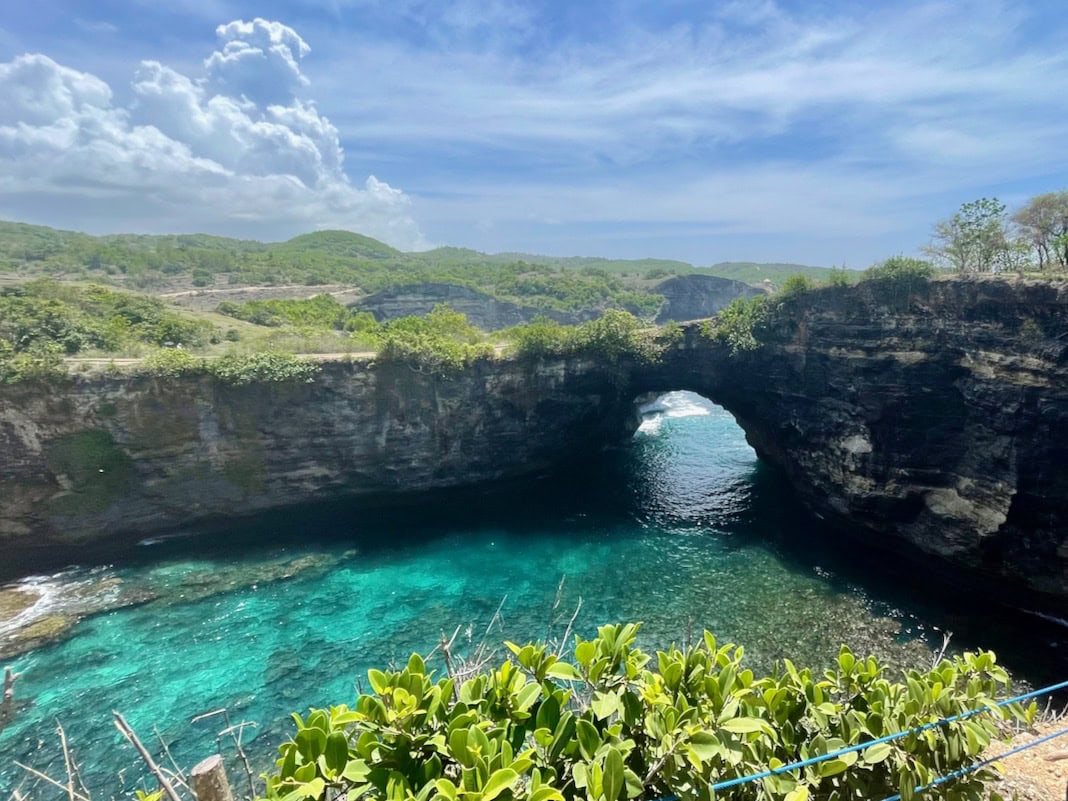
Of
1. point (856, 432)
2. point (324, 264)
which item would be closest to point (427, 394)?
point (856, 432)

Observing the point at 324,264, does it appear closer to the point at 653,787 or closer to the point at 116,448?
the point at 116,448

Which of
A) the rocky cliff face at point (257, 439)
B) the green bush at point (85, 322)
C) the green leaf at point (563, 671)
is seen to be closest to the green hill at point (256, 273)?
the green bush at point (85, 322)

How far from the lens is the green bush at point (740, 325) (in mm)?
27609

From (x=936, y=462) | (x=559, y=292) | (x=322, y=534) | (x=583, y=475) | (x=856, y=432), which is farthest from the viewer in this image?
(x=559, y=292)

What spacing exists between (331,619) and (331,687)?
3641 millimetres

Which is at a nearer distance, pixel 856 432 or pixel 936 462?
pixel 936 462

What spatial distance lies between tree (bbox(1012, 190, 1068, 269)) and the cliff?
4.31 m

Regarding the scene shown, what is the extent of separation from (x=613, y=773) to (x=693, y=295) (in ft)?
327

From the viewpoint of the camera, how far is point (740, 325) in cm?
2812

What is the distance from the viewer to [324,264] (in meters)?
94.6

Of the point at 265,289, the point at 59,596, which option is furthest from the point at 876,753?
the point at 265,289

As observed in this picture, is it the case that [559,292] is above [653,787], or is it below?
above

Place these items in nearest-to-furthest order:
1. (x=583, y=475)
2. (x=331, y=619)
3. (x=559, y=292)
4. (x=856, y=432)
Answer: (x=331, y=619)
(x=856, y=432)
(x=583, y=475)
(x=559, y=292)

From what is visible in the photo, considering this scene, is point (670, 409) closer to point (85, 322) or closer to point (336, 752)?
point (85, 322)
